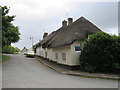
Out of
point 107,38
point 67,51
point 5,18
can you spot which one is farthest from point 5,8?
point 107,38

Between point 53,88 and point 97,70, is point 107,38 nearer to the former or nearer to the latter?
point 97,70

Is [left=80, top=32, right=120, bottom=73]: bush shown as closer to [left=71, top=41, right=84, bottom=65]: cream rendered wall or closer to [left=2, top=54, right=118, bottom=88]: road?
[left=71, top=41, right=84, bottom=65]: cream rendered wall

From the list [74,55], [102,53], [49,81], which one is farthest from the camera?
[74,55]

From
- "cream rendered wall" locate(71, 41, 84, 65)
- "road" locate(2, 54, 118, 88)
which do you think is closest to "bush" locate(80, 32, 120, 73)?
"cream rendered wall" locate(71, 41, 84, 65)

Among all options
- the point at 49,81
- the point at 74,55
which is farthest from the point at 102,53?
the point at 49,81

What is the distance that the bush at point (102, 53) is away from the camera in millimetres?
11539

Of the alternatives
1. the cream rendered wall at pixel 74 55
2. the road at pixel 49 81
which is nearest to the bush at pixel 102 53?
the cream rendered wall at pixel 74 55

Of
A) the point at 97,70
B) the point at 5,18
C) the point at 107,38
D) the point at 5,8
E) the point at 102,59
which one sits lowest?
the point at 97,70

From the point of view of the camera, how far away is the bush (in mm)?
11539

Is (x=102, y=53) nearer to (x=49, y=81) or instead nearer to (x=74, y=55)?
(x=74, y=55)

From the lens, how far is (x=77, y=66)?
1316 cm

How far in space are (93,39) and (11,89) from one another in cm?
857

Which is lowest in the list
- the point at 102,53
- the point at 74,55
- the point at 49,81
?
the point at 49,81

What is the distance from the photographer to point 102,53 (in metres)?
11.7
